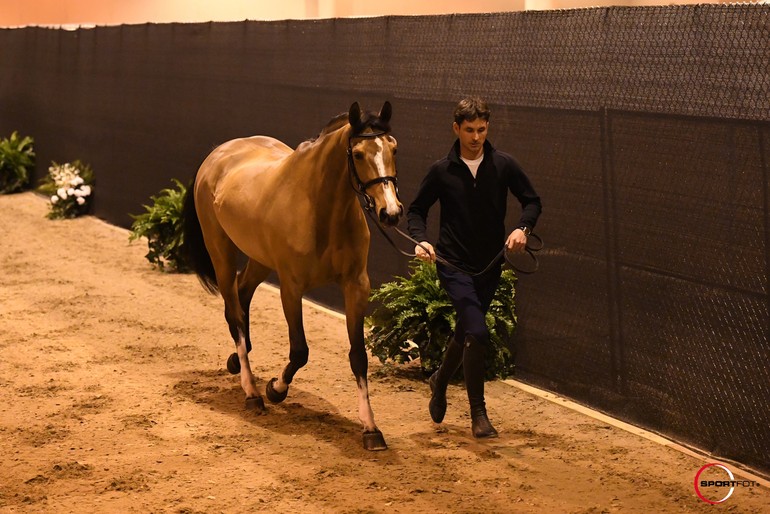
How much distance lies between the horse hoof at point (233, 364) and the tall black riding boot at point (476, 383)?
2147 millimetres

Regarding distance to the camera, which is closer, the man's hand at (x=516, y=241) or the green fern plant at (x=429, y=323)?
the man's hand at (x=516, y=241)

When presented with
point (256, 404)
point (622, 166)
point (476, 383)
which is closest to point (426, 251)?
point (476, 383)

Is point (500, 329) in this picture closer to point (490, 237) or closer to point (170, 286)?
point (490, 237)

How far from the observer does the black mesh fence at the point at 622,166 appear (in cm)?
586

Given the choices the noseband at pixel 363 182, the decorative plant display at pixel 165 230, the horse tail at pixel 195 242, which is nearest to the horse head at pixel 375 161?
the noseband at pixel 363 182

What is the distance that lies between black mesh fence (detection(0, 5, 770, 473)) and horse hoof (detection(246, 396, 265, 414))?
6.46 ft

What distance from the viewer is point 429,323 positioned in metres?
7.65

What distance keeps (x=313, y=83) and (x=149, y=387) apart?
3773 mm

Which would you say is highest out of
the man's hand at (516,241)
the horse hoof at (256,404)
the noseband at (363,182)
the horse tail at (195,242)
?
the noseband at (363,182)

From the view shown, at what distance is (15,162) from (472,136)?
12882 mm

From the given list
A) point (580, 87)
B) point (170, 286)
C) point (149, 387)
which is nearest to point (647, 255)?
point (580, 87)

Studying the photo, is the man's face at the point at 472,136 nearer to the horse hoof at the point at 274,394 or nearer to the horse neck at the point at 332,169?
the horse neck at the point at 332,169

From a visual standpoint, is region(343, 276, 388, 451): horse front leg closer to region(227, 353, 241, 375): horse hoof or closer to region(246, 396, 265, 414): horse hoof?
region(246, 396, 265, 414): horse hoof

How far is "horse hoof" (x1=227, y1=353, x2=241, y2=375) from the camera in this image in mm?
7723
